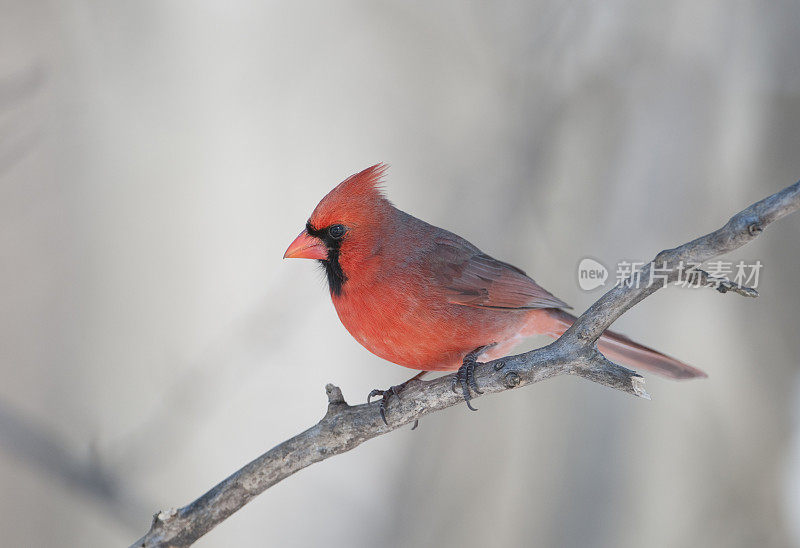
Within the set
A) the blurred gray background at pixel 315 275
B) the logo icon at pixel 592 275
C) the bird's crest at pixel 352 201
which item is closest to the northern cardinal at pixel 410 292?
the bird's crest at pixel 352 201

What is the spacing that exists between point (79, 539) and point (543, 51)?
2845 mm

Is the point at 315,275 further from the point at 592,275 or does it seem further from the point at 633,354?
the point at 633,354

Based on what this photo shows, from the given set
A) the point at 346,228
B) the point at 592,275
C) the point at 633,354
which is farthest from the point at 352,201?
the point at 592,275

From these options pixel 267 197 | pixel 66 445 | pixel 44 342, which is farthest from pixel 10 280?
pixel 267 197

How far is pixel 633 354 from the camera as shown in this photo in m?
2.21

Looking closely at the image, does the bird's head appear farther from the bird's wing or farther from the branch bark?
the branch bark

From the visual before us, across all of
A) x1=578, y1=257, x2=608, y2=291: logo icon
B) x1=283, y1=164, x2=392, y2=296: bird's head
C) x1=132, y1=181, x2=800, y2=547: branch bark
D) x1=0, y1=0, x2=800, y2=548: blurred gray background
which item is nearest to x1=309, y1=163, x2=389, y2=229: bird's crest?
x1=283, y1=164, x2=392, y2=296: bird's head

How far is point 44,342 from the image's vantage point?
286cm

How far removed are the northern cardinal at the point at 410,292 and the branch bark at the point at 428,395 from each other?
0.27 feet

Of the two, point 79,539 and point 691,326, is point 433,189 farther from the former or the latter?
point 79,539

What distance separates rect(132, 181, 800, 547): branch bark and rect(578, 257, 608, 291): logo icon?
1037 millimetres

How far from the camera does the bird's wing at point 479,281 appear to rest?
2105 mm

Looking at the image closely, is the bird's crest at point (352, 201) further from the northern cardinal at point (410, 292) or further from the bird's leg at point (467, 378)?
the bird's leg at point (467, 378)

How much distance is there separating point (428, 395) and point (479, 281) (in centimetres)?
44
